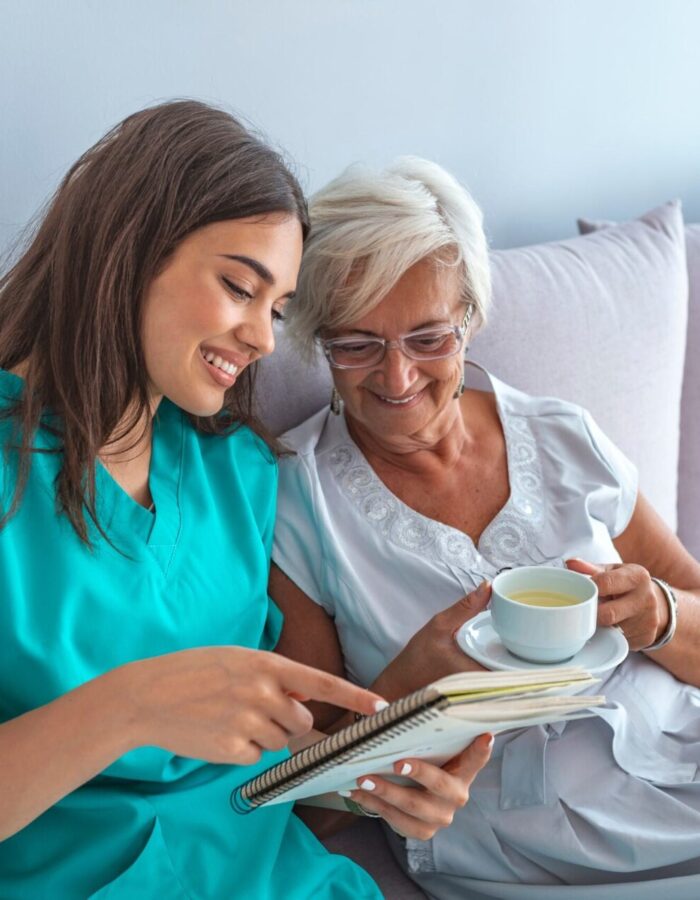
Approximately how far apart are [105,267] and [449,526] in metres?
0.65

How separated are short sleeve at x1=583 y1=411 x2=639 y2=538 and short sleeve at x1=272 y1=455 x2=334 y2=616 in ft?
1.43

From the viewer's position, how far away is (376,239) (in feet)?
5.17

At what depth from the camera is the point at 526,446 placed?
5.85 ft

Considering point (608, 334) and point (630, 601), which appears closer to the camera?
point (630, 601)

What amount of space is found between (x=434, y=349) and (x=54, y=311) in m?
0.56

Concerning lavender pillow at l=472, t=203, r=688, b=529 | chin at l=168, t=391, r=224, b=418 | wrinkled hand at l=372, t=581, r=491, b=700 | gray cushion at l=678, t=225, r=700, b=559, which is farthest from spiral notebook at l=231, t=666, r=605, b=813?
gray cushion at l=678, t=225, r=700, b=559

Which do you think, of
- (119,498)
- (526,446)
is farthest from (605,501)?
(119,498)

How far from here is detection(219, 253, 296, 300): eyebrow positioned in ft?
4.46

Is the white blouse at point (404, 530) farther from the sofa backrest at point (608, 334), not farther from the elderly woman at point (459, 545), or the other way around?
the sofa backrest at point (608, 334)

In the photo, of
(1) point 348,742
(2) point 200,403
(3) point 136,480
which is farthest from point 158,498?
(1) point 348,742

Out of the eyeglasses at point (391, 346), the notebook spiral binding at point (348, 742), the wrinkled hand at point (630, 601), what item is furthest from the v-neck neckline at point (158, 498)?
the wrinkled hand at point (630, 601)

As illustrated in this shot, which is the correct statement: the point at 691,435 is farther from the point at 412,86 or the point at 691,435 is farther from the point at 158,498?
the point at 158,498

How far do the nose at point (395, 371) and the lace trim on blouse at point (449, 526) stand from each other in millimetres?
164

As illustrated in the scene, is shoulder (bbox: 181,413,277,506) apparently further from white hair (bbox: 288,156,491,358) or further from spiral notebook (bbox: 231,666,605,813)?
spiral notebook (bbox: 231,666,605,813)
